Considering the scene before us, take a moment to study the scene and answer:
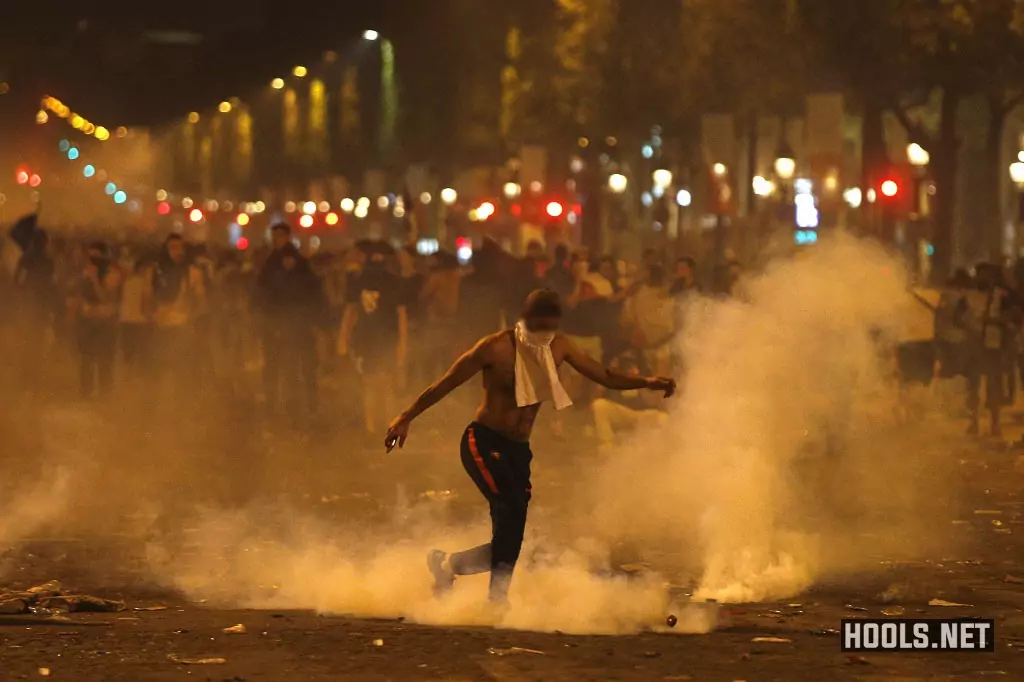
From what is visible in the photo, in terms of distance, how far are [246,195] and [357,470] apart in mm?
130891

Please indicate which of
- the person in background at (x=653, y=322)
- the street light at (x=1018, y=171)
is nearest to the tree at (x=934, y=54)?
the street light at (x=1018, y=171)

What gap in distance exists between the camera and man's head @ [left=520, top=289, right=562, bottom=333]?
8.30 metres

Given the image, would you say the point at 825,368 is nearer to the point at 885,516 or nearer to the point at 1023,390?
the point at 885,516

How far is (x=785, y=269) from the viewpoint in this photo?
513 inches

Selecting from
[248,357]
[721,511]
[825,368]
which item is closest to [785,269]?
[825,368]

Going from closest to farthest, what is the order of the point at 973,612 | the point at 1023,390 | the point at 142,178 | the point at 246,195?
the point at 973,612, the point at 1023,390, the point at 246,195, the point at 142,178

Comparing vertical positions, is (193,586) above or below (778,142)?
below

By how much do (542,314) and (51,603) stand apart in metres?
2.65

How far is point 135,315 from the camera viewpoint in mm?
20094

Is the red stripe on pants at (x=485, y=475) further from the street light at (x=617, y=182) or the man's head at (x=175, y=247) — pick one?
the street light at (x=617, y=182)

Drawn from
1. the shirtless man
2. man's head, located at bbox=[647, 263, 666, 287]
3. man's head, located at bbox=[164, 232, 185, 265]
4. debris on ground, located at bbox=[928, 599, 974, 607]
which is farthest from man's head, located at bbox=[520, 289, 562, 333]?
man's head, located at bbox=[164, 232, 185, 265]

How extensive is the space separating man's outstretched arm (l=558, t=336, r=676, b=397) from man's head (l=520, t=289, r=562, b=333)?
18 centimetres
